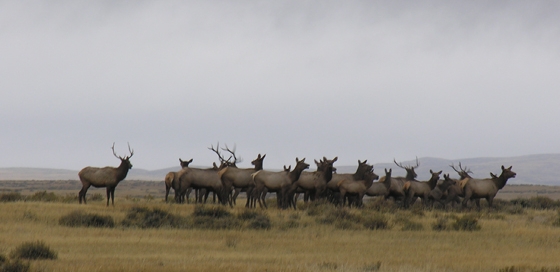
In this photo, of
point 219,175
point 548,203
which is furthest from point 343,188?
point 548,203

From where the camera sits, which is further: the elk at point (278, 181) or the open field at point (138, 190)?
the open field at point (138, 190)

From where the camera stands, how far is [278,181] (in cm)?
2586

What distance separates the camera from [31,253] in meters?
13.2

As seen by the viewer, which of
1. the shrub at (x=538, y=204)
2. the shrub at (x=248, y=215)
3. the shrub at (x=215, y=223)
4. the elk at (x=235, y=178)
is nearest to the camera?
the shrub at (x=215, y=223)

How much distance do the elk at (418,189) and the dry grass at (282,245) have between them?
25.8 feet

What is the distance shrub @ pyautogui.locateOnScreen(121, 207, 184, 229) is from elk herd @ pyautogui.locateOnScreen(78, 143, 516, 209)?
3.96 meters

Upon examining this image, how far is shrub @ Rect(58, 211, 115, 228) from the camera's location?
1923 centimetres

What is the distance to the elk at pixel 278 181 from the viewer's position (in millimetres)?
25703

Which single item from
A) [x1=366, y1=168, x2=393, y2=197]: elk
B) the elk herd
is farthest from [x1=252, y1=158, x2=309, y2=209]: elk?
[x1=366, y1=168, x2=393, y2=197]: elk

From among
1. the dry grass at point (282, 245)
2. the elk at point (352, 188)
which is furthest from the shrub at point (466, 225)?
the elk at point (352, 188)

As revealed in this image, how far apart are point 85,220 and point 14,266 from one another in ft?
26.2

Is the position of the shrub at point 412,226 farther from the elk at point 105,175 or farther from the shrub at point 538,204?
the shrub at point 538,204

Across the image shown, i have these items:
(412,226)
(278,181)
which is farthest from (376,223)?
(278,181)

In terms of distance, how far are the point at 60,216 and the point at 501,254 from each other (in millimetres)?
11846
